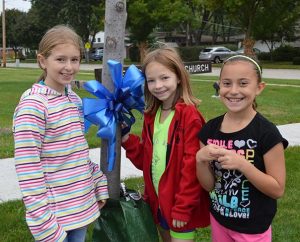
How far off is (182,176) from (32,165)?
787 millimetres

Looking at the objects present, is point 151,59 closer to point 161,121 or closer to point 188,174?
point 161,121

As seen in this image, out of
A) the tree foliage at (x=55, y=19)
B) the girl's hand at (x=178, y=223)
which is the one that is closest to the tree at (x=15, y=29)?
the tree foliage at (x=55, y=19)

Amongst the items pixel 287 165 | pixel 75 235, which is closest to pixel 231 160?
pixel 75 235

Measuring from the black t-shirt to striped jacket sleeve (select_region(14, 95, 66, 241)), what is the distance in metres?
0.83

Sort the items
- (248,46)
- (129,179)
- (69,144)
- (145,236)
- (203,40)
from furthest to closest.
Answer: (203,40) → (248,46) → (129,179) → (145,236) → (69,144)

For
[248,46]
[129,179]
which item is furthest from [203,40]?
[129,179]

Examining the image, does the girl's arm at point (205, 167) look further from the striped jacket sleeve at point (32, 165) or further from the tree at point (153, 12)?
the tree at point (153, 12)

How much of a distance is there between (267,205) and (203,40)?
67488 millimetres

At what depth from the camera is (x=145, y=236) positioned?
2480 millimetres

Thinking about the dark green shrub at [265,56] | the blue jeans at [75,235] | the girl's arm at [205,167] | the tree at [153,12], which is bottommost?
the dark green shrub at [265,56]

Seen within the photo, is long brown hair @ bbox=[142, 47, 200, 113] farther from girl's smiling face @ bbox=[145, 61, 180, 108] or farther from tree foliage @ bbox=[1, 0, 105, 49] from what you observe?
tree foliage @ bbox=[1, 0, 105, 49]

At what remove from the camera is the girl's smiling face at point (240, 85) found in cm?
227

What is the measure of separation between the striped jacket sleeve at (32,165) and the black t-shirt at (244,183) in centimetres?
83

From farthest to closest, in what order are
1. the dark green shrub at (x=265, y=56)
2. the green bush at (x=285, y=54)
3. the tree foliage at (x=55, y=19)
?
the tree foliage at (x=55, y=19) < the dark green shrub at (x=265, y=56) < the green bush at (x=285, y=54)
